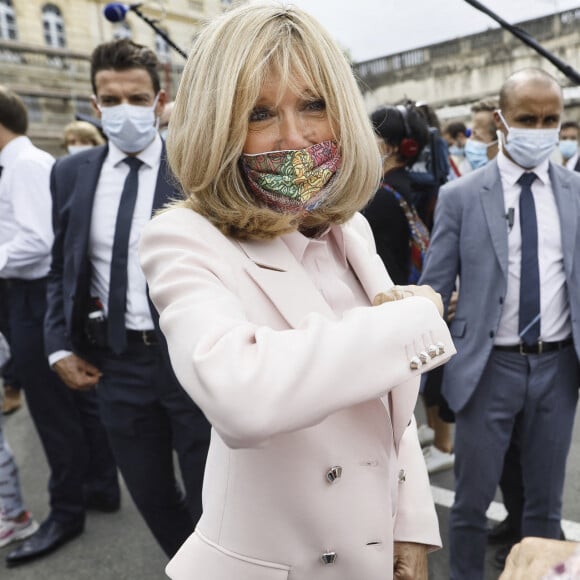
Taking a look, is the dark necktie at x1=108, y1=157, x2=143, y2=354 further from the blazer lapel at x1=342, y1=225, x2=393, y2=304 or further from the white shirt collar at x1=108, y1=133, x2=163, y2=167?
the blazer lapel at x1=342, y1=225, x2=393, y2=304

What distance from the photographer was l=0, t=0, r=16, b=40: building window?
21547 mm

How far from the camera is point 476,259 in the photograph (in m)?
2.26

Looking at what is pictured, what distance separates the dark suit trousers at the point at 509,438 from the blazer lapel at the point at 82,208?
5.61 ft

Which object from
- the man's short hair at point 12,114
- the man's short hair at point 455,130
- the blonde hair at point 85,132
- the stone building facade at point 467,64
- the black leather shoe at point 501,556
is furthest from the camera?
the stone building facade at point 467,64

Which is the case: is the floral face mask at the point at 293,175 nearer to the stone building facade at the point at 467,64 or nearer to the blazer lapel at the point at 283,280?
→ the blazer lapel at the point at 283,280

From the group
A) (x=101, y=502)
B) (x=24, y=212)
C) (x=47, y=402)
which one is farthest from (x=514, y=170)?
(x=101, y=502)

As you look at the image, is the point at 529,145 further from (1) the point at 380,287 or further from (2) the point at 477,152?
(2) the point at 477,152

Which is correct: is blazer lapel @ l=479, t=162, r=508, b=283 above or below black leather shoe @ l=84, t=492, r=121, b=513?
above

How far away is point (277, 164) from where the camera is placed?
1119mm

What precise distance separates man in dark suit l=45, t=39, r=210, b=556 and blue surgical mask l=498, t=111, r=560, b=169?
55.8 inches

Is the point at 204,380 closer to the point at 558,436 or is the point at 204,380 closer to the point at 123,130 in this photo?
the point at 123,130

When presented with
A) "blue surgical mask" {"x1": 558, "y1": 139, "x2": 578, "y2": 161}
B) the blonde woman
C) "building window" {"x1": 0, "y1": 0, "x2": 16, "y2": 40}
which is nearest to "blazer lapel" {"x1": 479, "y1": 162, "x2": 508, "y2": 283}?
the blonde woman

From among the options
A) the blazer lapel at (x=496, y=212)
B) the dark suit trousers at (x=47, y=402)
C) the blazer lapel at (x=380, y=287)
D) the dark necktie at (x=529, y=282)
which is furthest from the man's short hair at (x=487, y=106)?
the blazer lapel at (x=380, y=287)

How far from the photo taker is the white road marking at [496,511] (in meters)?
2.80
